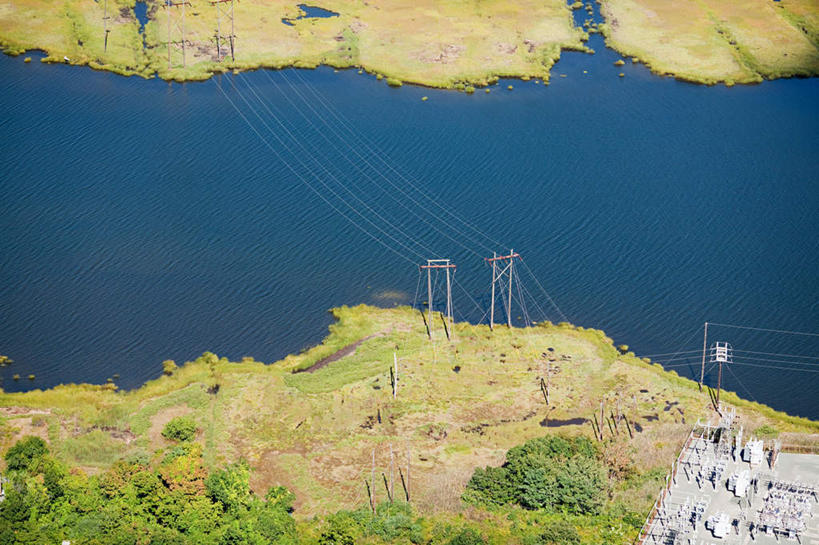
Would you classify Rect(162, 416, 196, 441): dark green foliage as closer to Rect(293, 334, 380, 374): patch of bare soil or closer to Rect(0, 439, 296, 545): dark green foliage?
Rect(0, 439, 296, 545): dark green foliage

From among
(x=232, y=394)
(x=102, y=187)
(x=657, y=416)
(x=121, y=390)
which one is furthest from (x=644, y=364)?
(x=102, y=187)

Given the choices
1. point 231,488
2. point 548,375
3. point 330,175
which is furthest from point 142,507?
point 330,175

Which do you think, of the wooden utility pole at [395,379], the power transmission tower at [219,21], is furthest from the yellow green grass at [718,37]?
the wooden utility pole at [395,379]

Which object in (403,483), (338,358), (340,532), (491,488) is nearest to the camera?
(340,532)

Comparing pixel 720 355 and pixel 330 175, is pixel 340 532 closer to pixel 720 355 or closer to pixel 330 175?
pixel 720 355

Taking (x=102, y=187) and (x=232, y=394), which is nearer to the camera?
(x=232, y=394)

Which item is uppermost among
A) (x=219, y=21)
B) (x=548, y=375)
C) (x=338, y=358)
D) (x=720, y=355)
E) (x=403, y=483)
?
(x=219, y=21)

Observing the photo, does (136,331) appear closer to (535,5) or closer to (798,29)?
(535,5)
